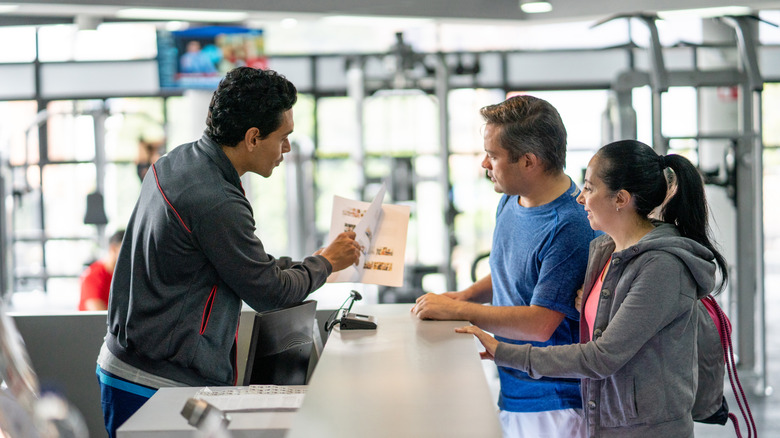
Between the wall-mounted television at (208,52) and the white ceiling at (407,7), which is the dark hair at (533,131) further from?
the wall-mounted television at (208,52)

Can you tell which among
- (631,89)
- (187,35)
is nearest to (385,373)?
(631,89)

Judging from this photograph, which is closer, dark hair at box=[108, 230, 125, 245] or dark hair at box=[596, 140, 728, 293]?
dark hair at box=[596, 140, 728, 293]

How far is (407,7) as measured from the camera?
9.96ft

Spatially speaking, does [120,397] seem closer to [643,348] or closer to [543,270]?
[543,270]

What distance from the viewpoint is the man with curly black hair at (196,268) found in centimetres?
174

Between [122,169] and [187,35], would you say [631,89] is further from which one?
[122,169]

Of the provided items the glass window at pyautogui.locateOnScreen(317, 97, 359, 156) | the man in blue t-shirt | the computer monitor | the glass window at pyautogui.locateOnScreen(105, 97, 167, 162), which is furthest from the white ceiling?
the glass window at pyautogui.locateOnScreen(105, 97, 167, 162)

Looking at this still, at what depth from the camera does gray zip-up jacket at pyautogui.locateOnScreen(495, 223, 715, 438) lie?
1.59 m

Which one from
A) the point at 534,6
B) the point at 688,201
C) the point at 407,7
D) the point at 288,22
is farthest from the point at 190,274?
the point at 288,22

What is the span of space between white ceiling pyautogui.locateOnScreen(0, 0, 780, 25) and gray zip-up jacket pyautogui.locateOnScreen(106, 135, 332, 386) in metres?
1.12

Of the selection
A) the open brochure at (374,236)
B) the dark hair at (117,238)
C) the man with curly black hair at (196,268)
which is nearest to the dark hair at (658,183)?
the open brochure at (374,236)

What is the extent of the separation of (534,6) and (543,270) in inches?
57.9

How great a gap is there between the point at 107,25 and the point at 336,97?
3.32 meters

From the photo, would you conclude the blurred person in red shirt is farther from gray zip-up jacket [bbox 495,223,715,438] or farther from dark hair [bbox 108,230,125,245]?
gray zip-up jacket [bbox 495,223,715,438]
